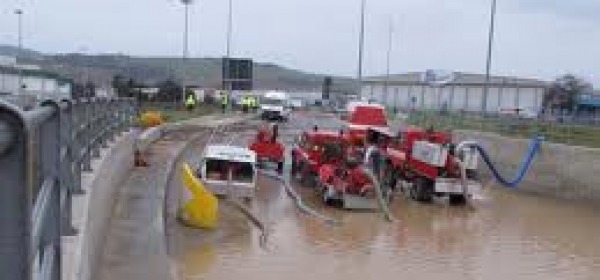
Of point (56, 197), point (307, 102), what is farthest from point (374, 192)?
point (307, 102)

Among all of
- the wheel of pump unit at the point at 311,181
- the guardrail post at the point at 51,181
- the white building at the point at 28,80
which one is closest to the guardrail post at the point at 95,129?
the guardrail post at the point at 51,181

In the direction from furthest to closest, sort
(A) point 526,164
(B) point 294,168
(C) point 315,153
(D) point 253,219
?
(A) point 526,164 < (B) point 294,168 < (C) point 315,153 < (D) point 253,219

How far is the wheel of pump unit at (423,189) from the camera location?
2716 cm

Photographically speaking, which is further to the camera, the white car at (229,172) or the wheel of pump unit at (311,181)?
the wheel of pump unit at (311,181)

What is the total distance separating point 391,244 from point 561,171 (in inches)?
608

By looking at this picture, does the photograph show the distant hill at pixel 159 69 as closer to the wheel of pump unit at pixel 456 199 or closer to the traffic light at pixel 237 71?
the traffic light at pixel 237 71

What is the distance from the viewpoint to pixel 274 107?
2653 inches

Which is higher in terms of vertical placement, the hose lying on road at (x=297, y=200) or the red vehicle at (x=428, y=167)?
the red vehicle at (x=428, y=167)

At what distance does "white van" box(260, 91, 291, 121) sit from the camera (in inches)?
2621

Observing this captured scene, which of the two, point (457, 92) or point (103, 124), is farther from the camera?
point (457, 92)

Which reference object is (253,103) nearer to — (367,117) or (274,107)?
(274,107)

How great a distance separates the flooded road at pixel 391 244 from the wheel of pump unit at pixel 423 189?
343 millimetres

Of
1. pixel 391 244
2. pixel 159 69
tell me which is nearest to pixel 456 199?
pixel 391 244

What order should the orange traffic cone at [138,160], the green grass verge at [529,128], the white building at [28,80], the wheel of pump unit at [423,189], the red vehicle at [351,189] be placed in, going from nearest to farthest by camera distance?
the orange traffic cone at [138,160] < the red vehicle at [351,189] < the wheel of pump unit at [423,189] < the green grass verge at [529,128] < the white building at [28,80]
